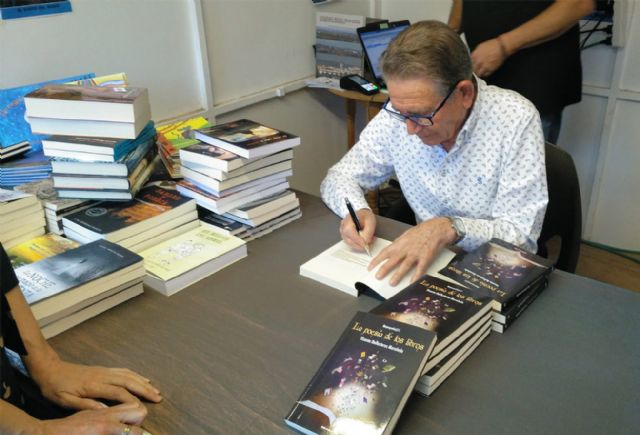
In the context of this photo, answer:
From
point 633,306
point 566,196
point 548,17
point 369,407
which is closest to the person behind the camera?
point 369,407

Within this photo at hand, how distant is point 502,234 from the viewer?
4.53 ft

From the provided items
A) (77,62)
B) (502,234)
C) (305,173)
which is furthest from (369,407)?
(305,173)

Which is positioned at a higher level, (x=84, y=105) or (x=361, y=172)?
(x=84, y=105)

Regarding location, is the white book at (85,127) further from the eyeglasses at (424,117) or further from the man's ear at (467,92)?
the man's ear at (467,92)

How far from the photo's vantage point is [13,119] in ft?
5.12

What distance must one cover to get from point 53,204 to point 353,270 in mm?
771

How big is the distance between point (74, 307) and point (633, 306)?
112 centimetres

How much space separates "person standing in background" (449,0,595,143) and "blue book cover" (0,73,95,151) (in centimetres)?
152

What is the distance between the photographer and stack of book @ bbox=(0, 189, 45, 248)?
131 centimetres

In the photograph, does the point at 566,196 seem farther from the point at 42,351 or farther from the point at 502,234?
the point at 42,351

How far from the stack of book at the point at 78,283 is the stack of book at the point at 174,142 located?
0.43 meters

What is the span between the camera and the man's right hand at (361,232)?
1.36 m

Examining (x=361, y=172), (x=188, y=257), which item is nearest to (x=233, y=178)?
(x=188, y=257)

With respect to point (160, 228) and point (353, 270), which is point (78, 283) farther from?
point (353, 270)
